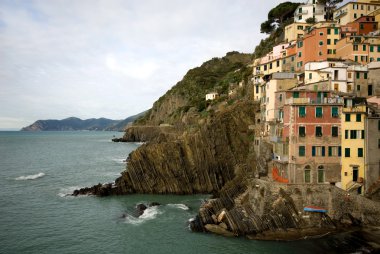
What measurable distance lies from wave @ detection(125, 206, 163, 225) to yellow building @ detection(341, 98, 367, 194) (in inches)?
977

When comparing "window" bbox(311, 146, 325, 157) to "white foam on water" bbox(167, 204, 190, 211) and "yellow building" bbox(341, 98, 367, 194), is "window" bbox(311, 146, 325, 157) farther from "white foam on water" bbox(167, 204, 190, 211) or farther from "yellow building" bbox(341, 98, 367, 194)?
"white foam on water" bbox(167, 204, 190, 211)

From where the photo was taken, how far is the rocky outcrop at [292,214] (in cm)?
3659

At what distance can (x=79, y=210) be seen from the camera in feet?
162

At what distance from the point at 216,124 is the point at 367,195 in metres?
30.0

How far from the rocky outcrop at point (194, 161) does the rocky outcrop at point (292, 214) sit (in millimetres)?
17031

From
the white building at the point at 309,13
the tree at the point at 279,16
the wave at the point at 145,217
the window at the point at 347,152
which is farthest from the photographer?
the tree at the point at 279,16

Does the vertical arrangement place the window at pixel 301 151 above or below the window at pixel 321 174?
above

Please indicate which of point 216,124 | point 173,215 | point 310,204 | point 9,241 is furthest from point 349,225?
point 9,241

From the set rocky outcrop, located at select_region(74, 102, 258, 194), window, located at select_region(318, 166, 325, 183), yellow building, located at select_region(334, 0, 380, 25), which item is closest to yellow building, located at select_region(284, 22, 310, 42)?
yellow building, located at select_region(334, 0, 380, 25)

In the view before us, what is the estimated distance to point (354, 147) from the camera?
3981 centimetres

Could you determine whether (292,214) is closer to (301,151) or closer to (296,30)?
(301,151)

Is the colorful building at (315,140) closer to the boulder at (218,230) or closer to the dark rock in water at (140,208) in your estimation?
the boulder at (218,230)

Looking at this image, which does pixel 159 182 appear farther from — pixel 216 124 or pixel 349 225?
pixel 349 225

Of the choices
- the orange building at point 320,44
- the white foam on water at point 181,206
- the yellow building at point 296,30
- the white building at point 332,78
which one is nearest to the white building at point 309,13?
the yellow building at point 296,30
